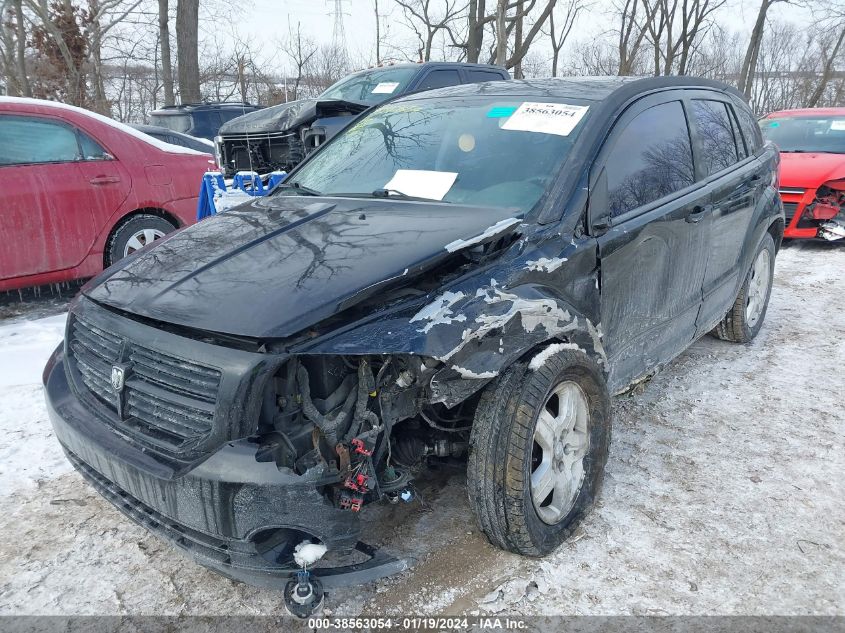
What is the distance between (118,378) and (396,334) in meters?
0.95

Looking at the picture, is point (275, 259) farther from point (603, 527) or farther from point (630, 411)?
point (630, 411)

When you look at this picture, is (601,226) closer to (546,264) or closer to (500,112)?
(546,264)

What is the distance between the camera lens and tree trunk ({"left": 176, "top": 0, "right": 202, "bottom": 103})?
14242mm

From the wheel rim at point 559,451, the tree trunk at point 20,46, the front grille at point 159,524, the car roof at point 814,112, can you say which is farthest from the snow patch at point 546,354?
the tree trunk at point 20,46

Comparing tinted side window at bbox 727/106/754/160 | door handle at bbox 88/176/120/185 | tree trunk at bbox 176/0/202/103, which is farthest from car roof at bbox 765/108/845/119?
tree trunk at bbox 176/0/202/103

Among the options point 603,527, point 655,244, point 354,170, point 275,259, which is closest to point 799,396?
point 655,244

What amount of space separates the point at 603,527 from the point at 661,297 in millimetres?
1194

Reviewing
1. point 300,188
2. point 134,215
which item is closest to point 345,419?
point 300,188

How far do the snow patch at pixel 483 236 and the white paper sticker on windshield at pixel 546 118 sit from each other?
701mm

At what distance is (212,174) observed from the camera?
5.60 meters

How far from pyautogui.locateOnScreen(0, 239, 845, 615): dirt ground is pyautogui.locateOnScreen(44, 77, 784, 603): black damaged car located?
212mm

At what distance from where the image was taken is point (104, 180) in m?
5.41

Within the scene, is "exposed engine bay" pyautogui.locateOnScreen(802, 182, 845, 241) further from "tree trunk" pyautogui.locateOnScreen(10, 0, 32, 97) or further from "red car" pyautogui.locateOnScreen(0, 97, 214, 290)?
"tree trunk" pyautogui.locateOnScreen(10, 0, 32, 97)

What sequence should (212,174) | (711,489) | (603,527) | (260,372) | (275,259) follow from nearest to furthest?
(260,372), (275,259), (603,527), (711,489), (212,174)
